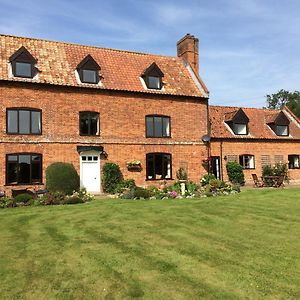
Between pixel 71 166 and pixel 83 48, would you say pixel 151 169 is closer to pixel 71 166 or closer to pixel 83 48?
pixel 71 166

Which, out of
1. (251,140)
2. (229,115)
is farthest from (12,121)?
(251,140)

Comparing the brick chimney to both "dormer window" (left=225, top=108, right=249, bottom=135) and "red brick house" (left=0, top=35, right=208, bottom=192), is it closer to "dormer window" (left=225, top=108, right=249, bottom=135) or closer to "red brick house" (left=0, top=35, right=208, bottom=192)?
"red brick house" (left=0, top=35, right=208, bottom=192)

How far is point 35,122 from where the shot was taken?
2377 cm

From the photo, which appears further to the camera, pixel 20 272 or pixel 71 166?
pixel 71 166

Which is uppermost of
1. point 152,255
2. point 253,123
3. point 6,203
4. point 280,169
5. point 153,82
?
point 153,82

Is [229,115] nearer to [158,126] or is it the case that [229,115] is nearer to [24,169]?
[158,126]

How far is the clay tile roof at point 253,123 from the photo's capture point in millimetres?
31852

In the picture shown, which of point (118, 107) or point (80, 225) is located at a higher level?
point (118, 107)

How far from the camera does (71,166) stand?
77.0 feet

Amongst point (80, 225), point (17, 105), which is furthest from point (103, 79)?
point (80, 225)

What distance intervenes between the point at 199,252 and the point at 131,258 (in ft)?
5.52

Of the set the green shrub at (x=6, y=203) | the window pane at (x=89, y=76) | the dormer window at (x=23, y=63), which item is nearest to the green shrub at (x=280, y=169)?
the window pane at (x=89, y=76)

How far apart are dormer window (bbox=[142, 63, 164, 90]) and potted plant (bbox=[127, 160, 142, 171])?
19.4 ft

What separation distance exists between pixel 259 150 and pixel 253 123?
3.20 m
